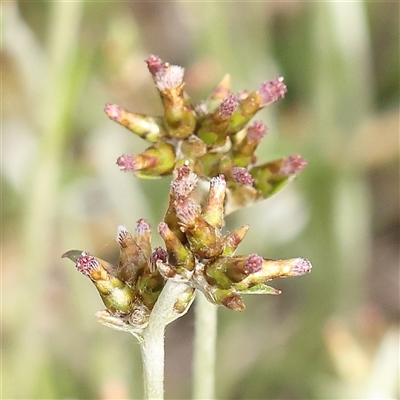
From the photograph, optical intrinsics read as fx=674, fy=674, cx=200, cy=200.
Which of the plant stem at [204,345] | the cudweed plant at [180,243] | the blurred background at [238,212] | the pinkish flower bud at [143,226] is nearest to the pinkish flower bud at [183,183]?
the cudweed plant at [180,243]

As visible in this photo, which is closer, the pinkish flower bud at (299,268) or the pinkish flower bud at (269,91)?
Result: the pinkish flower bud at (299,268)

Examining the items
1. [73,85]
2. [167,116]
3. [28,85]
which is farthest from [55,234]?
[167,116]

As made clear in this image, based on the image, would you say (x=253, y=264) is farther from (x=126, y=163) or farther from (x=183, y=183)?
(x=126, y=163)

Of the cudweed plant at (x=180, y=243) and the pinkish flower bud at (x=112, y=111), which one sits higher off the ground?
the pinkish flower bud at (x=112, y=111)

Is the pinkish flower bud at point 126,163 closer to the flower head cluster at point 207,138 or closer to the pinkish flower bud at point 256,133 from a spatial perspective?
the flower head cluster at point 207,138

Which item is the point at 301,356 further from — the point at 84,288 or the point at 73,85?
the point at 73,85

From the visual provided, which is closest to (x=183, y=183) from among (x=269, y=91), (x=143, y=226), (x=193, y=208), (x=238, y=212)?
(x=193, y=208)

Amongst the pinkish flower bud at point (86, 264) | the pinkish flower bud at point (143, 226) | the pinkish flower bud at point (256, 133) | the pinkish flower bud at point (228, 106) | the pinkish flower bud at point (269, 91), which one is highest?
the pinkish flower bud at point (269, 91)
